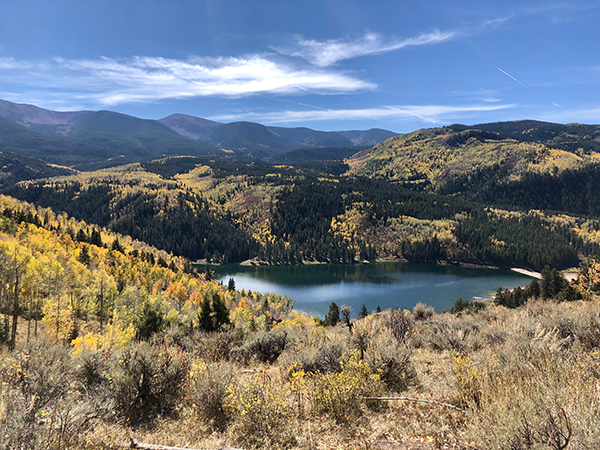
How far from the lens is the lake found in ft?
298

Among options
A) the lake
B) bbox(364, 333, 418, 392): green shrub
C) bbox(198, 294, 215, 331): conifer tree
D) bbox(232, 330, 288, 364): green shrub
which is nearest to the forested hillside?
the lake

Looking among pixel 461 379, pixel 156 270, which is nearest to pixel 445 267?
pixel 156 270

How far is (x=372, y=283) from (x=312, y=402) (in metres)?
111

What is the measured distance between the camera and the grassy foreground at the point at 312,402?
179 inches

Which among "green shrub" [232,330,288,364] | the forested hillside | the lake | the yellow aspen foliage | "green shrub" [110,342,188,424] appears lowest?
the lake

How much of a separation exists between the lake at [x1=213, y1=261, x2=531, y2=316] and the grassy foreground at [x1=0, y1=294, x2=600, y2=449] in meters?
75.9

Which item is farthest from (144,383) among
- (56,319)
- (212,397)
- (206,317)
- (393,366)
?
(56,319)

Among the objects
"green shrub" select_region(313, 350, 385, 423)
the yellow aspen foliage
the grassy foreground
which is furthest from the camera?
the yellow aspen foliage

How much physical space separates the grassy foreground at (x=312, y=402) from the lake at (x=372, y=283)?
7591 cm

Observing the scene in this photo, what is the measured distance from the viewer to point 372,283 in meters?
114

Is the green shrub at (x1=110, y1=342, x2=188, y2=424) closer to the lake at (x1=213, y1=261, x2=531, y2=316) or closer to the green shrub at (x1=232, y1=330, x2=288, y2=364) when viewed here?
the green shrub at (x1=232, y1=330, x2=288, y2=364)

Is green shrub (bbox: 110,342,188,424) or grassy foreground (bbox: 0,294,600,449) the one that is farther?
green shrub (bbox: 110,342,188,424)

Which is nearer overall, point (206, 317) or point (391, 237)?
point (206, 317)

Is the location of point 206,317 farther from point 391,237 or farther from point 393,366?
point 391,237
